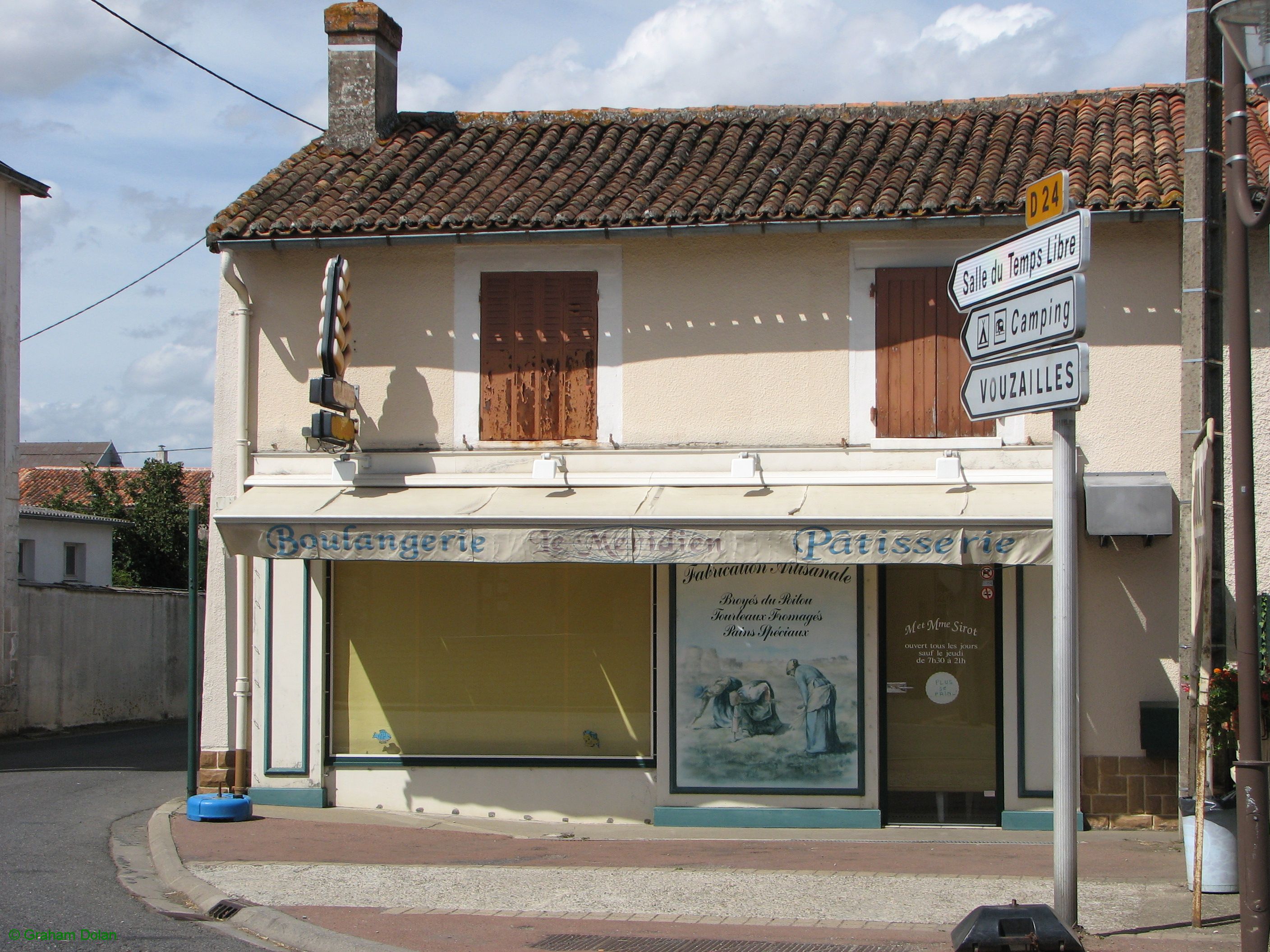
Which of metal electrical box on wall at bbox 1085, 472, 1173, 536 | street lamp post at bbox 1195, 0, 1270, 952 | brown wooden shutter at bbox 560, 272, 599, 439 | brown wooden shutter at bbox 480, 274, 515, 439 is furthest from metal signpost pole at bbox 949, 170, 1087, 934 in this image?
brown wooden shutter at bbox 480, 274, 515, 439

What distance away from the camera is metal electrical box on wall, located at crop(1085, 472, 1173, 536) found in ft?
32.8

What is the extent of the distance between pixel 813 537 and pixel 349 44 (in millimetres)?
7408

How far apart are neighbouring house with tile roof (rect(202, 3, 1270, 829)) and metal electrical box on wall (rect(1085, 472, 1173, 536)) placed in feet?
0.65

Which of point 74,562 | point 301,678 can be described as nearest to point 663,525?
point 301,678

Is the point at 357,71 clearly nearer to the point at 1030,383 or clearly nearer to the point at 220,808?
the point at 220,808

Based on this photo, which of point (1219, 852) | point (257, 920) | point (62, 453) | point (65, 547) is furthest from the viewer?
point (62, 453)

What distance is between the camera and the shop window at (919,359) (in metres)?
10.9

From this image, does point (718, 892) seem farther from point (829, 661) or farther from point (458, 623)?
point (458, 623)

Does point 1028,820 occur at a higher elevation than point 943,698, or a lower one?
lower

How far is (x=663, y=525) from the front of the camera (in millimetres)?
10062

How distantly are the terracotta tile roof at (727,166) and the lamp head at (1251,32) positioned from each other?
13.4ft

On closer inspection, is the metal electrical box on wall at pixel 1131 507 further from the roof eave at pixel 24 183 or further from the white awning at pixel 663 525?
the roof eave at pixel 24 183

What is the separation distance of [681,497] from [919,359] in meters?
2.36

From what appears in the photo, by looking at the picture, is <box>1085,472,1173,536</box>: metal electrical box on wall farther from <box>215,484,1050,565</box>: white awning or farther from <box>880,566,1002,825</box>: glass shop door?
<box>880,566,1002,825</box>: glass shop door
